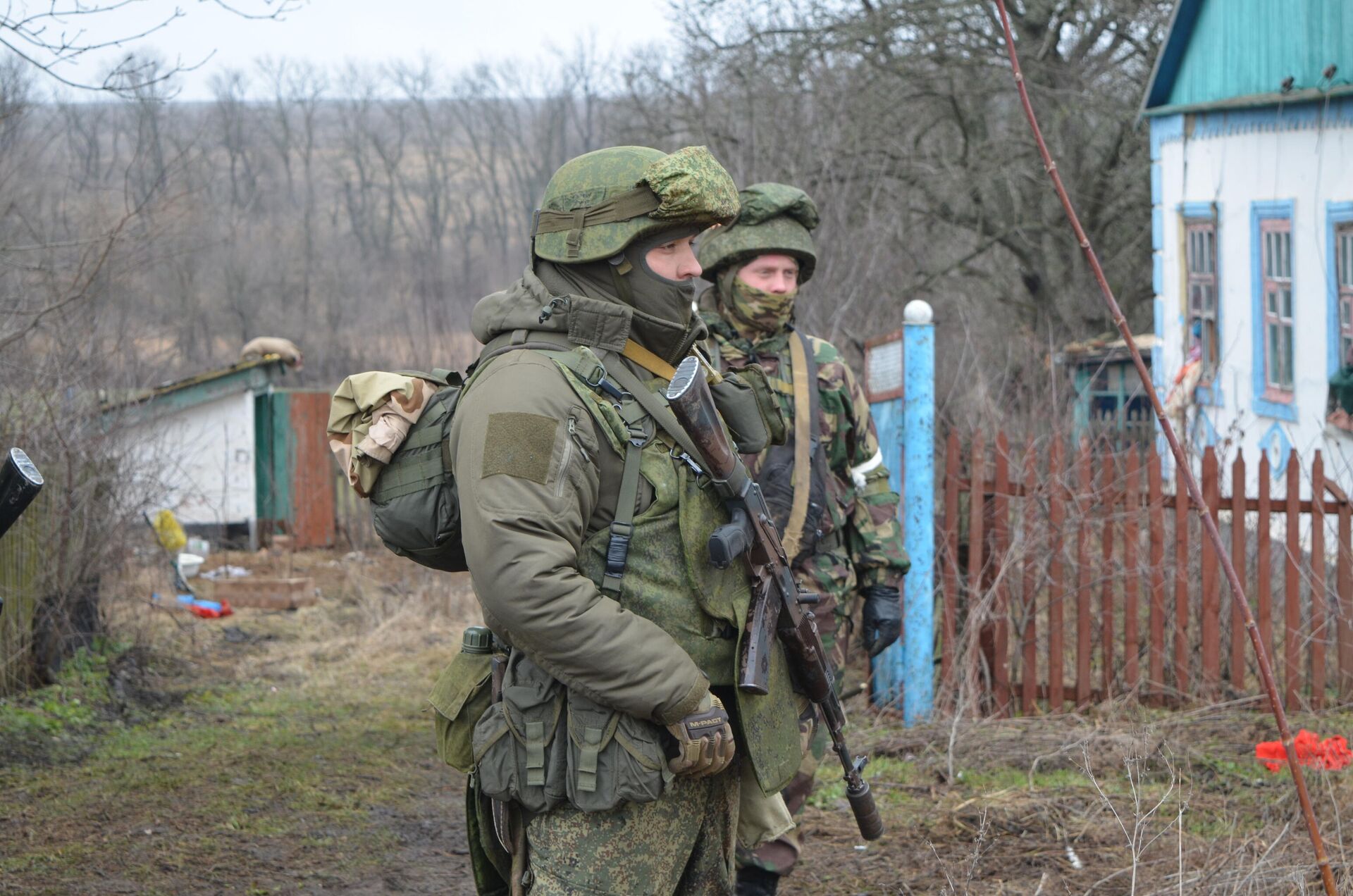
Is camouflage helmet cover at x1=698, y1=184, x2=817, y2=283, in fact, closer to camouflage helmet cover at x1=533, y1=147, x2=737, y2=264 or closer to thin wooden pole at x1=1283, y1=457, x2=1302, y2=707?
camouflage helmet cover at x1=533, y1=147, x2=737, y2=264

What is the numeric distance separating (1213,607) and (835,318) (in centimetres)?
294

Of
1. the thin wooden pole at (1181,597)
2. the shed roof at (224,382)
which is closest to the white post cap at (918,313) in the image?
the thin wooden pole at (1181,597)

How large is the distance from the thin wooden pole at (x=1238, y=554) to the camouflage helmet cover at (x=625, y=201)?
12.4 feet

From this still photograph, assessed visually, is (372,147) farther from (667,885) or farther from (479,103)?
(667,885)

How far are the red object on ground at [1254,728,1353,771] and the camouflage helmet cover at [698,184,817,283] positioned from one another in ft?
6.85

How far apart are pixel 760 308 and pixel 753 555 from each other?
1613mm

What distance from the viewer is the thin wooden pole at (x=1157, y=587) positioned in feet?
18.6

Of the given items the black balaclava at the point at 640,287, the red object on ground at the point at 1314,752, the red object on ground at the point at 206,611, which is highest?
the black balaclava at the point at 640,287

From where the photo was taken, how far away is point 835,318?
25.5ft

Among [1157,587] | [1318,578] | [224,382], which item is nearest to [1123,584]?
[1157,587]

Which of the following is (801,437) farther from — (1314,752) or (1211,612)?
(1211,612)

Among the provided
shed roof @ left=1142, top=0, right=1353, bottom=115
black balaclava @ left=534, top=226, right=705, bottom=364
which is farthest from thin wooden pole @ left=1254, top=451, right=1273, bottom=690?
shed roof @ left=1142, top=0, right=1353, bottom=115

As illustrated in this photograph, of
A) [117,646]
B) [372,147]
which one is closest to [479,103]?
[372,147]

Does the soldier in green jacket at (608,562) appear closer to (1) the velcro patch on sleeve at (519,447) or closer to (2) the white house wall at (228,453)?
(1) the velcro patch on sleeve at (519,447)
